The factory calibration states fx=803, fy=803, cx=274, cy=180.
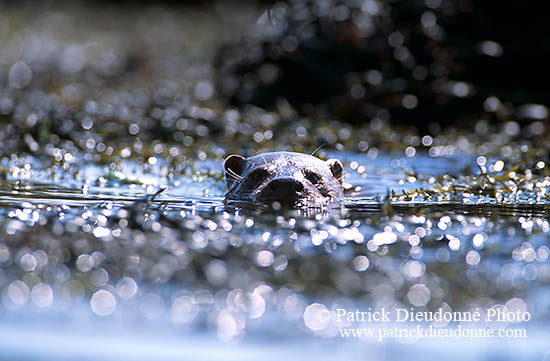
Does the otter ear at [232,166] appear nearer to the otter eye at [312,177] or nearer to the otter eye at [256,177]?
the otter eye at [256,177]

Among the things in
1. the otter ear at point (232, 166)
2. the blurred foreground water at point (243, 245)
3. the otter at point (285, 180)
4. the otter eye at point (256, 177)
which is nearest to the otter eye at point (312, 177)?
the otter at point (285, 180)

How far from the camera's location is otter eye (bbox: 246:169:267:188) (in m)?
5.62

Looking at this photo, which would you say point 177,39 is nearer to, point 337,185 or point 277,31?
point 277,31

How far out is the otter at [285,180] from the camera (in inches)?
205

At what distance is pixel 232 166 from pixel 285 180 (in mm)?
1059

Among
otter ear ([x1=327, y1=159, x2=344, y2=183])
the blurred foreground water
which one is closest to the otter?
otter ear ([x1=327, y1=159, x2=344, y2=183])

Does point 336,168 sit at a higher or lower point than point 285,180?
higher

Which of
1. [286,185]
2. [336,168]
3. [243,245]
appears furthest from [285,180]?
[243,245]

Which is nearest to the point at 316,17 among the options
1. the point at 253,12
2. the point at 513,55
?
the point at 513,55

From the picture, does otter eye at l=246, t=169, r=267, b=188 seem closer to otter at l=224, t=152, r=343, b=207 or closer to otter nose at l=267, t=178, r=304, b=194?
otter at l=224, t=152, r=343, b=207

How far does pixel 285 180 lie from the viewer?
5.21 metres

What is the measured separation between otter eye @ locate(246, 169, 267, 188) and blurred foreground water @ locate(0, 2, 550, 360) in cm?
25

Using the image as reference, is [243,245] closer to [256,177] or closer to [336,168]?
[256,177]

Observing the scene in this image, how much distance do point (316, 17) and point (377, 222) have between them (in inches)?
294
